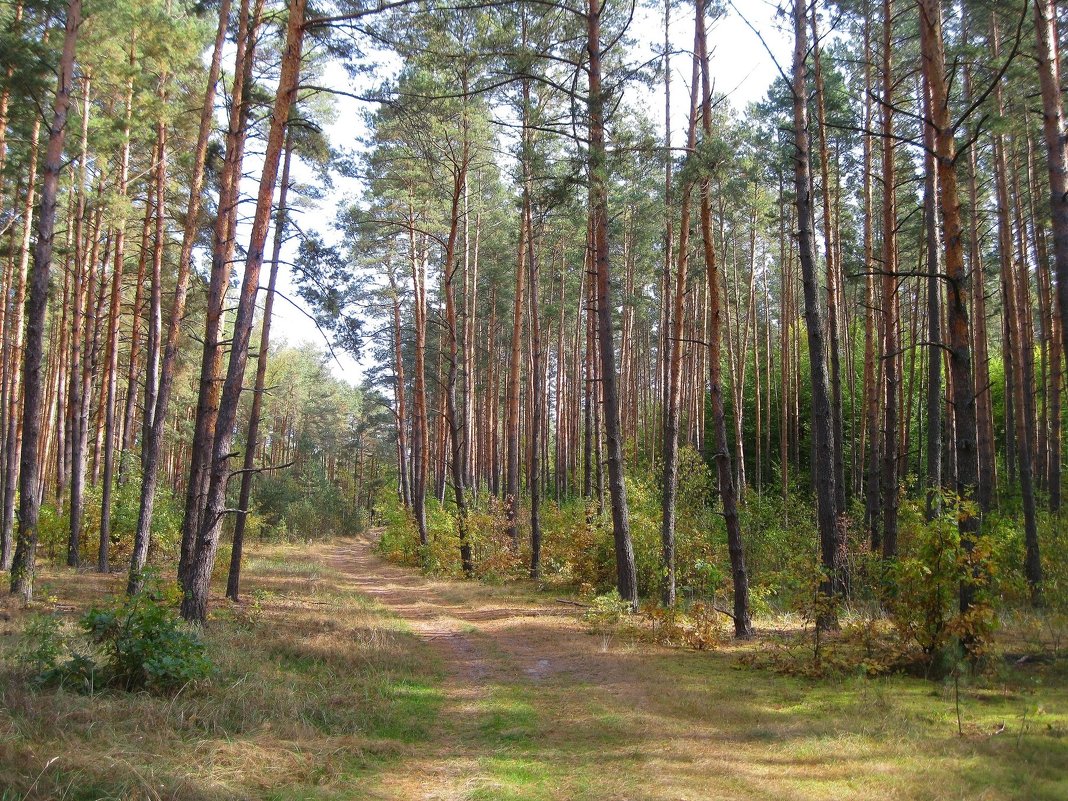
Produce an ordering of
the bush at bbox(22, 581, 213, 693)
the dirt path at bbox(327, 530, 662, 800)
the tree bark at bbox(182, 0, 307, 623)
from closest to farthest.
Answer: the dirt path at bbox(327, 530, 662, 800)
the bush at bbox(22, 581, 213, 693)
the tree bark at bbox(182, 0, 307, 623)

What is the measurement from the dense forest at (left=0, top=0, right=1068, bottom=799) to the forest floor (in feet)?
0.17

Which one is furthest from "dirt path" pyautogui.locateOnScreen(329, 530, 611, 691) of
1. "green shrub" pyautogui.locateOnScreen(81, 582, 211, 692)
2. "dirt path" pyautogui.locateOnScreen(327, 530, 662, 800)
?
"green shrub" pyautogui.locateOnScreen(81, 582, 211, 692)

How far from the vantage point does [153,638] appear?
557 centimetres

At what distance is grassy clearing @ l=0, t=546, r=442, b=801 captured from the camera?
374 cm

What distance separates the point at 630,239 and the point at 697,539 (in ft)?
40.1

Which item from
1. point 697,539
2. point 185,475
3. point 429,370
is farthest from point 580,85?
point 185,475

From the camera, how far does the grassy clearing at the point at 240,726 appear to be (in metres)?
3.74

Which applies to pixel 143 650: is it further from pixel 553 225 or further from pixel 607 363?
pixel 553 225

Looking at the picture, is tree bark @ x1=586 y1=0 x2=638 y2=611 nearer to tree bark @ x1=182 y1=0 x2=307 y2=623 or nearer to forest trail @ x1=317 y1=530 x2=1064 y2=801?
forest trail @ x1=317 y1=530 x2=1064 y2=801

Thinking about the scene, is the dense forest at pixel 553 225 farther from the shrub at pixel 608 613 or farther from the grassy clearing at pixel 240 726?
the grassy clearing at pixel 240 726

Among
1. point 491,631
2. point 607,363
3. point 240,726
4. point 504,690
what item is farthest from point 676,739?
point 607,363

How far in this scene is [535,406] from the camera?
53.9ft

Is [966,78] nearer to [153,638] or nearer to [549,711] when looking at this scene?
[549,711]

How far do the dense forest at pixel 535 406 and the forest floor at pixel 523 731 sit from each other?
0.05m
